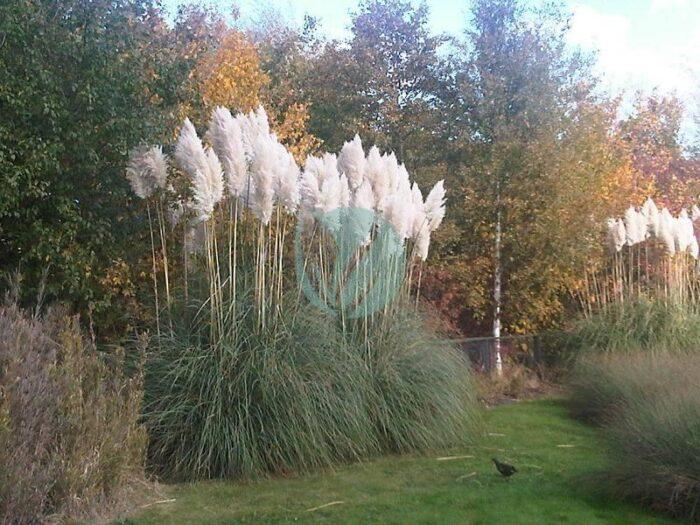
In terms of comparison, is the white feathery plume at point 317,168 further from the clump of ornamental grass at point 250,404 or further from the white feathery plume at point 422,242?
the clump of ornamental grass at point 250,404

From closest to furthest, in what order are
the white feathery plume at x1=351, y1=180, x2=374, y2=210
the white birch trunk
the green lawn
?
the green lawn, the white feathery plume at x1=351, y1=180, x2=374, y2=210, the white birch trunk

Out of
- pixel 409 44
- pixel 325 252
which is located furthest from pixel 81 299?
pixel 409 44

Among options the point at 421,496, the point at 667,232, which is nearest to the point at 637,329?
the point at 667,232

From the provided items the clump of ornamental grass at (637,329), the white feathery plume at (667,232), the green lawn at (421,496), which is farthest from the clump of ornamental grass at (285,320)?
the white feathery plume at (667,232)

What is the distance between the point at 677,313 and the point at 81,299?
925 cm

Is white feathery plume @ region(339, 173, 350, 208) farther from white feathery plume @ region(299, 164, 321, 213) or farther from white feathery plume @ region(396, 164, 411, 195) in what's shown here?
white feathery plume @ region(396, 164, 411, 195)

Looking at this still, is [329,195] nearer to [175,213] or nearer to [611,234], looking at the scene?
[175,213]

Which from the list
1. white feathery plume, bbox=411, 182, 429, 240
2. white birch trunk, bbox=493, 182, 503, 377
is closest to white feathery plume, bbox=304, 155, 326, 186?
white feathery plume, bbox=411, 182, 429, 240

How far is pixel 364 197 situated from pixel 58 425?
4233 millimetres

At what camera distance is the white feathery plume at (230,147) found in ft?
25.8

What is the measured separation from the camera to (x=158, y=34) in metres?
13.9

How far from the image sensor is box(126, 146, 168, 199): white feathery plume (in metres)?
8.05

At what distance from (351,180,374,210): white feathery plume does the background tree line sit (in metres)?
2.31

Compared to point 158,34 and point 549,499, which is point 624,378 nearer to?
point 549,499
